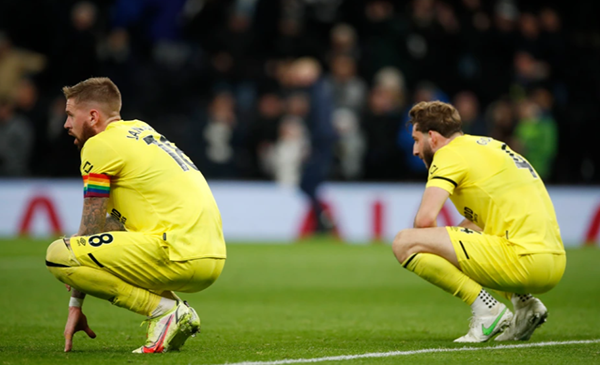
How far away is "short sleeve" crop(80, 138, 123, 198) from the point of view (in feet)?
18.2

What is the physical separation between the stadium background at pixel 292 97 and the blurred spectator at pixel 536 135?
0.14 ft

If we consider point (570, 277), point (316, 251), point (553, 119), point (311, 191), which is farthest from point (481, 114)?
point (570, 277)

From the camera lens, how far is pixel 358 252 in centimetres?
1494

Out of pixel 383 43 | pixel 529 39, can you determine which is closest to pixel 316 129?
pixel 383 43

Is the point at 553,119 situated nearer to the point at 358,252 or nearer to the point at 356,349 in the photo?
the point at 358,252

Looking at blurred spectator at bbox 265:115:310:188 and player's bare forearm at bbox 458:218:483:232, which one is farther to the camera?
blurred spectator at bbox 265:115:310:188

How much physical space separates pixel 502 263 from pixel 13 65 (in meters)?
14.0

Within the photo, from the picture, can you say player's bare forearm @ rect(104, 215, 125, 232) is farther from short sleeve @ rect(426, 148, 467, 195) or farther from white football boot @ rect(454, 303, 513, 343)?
white football boot @ rect(454, 303, 513, 343)

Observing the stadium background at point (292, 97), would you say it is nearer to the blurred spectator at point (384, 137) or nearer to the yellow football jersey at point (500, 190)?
the blurred spectator at point (384, 137)

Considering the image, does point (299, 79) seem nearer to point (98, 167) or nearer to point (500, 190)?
point (500, 190)

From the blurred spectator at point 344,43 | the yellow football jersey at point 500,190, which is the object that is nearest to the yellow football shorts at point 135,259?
the yellow football jersey at point 500,190

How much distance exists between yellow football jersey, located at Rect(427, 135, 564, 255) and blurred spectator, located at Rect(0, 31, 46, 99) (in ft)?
43.6

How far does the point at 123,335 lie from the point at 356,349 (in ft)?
6.13

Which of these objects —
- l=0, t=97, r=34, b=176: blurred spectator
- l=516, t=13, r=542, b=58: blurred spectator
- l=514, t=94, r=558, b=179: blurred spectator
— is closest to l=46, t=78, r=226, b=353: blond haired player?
l=0, t=97, r=34, b=176: blurred spectator
